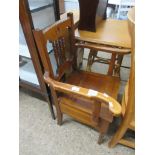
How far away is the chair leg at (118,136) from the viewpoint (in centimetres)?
114

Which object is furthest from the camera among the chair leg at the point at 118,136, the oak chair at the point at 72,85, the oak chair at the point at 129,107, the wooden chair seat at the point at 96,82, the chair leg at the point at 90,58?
the chair leg at the point at 90,58

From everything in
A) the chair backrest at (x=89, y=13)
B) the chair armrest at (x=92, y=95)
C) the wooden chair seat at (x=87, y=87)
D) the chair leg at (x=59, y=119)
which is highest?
the chair backrest at (x=89, y=13)

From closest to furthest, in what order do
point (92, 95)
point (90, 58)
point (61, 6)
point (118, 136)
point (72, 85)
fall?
point (92, 95), point (72, 85), point (118, 136), point (90, 58), point (61, 6)

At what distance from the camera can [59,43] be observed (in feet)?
3.80

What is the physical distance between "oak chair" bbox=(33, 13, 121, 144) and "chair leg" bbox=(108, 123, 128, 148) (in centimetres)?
9

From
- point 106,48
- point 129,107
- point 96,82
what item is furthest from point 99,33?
point 129,107

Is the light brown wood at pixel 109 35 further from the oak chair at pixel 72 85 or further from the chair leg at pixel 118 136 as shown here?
the chair leg at pixel 118 136

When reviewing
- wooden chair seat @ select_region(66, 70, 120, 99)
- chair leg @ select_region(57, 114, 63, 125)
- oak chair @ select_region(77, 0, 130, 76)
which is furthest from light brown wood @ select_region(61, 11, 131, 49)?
chair leg @ select_region(57, 114, 63, 125)

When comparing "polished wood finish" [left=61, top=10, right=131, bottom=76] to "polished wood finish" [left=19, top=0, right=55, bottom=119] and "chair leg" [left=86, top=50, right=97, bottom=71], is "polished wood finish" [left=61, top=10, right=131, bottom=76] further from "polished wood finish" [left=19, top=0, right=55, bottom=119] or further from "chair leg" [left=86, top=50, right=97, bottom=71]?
"polished wood finish" [left=19, top=0, right=55, bottom=119]

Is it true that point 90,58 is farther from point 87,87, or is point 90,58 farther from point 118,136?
point 118,136

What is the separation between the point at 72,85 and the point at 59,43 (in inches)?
12.5

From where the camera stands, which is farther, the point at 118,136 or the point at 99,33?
the point at 99,33

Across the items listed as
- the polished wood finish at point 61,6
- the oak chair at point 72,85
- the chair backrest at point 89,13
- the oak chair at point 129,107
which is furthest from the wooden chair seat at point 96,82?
the polished wood finish at point 61,6
